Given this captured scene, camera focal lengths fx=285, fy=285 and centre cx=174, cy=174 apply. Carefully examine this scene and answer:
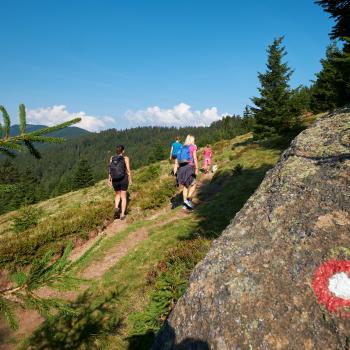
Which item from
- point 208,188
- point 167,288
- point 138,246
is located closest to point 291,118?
point 208,188

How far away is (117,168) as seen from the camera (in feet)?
36.7

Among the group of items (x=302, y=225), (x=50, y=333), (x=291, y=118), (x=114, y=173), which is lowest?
(x=50, y=333)

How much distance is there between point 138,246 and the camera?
8.99 metres

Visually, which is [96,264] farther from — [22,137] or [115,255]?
[22,137]

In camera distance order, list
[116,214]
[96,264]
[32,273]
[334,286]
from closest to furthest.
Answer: [32,273] → [334,286] → [96,264] → [116,214]

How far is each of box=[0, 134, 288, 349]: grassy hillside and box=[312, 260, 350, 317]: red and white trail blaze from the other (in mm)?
2833

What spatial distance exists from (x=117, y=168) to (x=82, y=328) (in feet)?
20.8

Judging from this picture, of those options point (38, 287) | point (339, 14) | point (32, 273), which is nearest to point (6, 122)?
point (32, 273)

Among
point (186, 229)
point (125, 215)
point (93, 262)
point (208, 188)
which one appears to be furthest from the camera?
point (208, 188)

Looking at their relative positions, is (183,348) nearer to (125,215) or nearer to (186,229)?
(186,229)

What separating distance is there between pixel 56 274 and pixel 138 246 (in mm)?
6029

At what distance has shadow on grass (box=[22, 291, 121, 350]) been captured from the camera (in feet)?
18.1

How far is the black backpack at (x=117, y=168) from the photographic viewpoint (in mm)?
11164

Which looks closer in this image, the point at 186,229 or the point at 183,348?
the point at 183,348
